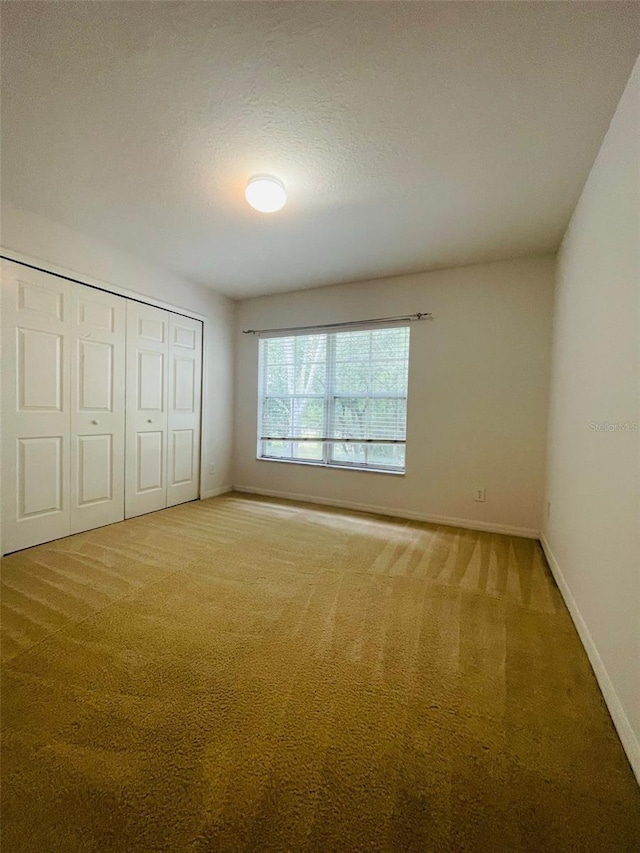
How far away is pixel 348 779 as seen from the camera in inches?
39.8

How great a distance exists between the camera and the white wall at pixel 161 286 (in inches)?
98.0

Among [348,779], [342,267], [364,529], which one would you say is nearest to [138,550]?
[364,529]

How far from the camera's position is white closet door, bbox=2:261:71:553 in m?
2.40

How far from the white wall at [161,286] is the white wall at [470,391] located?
137 centimetres

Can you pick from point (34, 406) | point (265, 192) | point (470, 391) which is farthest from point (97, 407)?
point (470, 391)

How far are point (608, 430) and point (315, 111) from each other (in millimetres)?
1934

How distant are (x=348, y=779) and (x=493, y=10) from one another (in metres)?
2.52

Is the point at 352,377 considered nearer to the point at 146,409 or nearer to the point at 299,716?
the point at 146,409

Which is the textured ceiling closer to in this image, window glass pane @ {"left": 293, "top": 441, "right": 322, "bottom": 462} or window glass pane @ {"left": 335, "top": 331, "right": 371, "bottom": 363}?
window glass pane @ {"left": 335, "top": 331, "right": 371, "bottom": 363}

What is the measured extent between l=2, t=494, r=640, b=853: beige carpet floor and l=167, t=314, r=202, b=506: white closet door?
1578mm

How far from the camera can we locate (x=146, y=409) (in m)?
3.41

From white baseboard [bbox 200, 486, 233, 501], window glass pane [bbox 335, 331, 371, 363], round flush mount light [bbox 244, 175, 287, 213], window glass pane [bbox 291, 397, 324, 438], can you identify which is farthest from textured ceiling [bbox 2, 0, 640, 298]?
white baseboard [bbox 200, 486, 233, 501]

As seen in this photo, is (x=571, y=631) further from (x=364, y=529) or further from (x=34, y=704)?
(x=34, y=704)


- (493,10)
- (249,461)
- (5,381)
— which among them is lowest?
(249,461)
